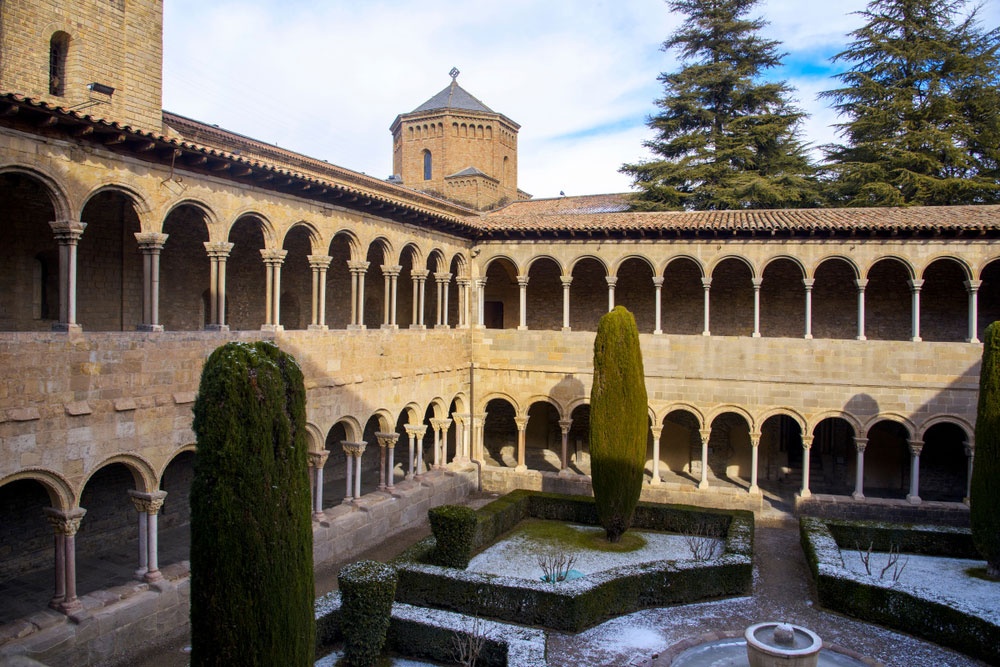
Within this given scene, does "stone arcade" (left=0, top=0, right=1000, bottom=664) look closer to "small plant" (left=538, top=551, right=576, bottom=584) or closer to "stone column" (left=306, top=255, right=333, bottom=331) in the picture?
"stone column" (left=306, top=255, right=333, bottom=331)

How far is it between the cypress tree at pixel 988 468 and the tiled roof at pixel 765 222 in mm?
4306

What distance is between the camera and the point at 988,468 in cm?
1250

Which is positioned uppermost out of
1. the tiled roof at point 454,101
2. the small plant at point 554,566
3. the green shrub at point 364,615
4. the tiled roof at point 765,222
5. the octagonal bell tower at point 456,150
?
the tiled roof at point 454,101

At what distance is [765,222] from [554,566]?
10.3 m

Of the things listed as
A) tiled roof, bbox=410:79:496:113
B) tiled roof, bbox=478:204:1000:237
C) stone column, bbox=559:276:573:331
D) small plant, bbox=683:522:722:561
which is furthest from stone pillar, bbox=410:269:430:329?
tiled roof, bbox=410:79:496:113

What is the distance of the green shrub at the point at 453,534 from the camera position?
12.1m

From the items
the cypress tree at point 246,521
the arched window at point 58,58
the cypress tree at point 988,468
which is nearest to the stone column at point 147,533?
the cypress tree at point 246,521

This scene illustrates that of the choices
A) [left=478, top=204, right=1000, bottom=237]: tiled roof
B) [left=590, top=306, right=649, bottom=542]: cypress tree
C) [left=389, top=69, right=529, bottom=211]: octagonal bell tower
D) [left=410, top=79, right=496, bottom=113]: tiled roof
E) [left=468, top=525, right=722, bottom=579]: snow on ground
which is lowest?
[left=468, top=525, right=722, bottom=579]: snow on ground

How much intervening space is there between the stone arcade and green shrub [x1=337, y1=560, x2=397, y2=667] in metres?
3.31

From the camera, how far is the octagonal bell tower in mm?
29422

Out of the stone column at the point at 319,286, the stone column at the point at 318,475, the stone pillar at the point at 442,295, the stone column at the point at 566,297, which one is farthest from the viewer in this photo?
the stone column at the point at 566,297

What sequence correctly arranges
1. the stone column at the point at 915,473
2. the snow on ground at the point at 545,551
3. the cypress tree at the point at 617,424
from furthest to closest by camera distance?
the stone column at the point at 915,473
the cypress tree at the point at 617,424
the snow on ground at the point at 545,551

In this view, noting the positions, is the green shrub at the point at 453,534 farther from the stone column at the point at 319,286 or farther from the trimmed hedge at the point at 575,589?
the stone column at the point at 319,286

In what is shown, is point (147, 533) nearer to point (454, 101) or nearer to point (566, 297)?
point (566, 297)
